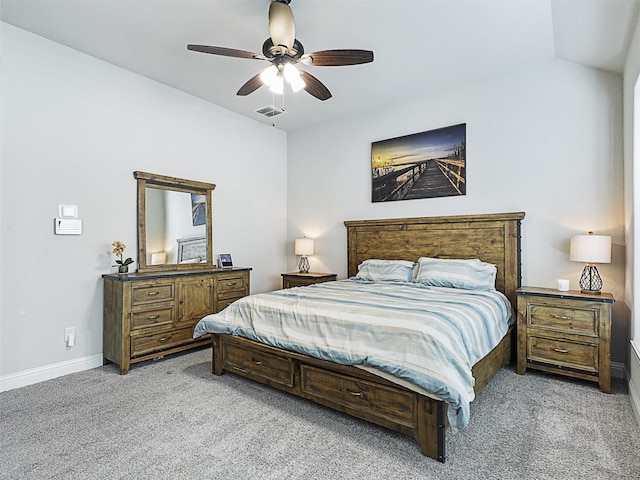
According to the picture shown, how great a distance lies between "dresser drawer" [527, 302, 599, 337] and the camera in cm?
277

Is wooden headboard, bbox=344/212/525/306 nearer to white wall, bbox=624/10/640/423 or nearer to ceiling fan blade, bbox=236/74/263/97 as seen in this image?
white wall, bbox=624/10/640/423

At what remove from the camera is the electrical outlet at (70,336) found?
3.19m

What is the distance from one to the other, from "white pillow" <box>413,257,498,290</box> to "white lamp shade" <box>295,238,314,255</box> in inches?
72.0

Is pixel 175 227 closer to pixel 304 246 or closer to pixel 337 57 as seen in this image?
pixel 304 246

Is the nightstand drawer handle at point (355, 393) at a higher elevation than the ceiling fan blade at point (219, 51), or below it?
below

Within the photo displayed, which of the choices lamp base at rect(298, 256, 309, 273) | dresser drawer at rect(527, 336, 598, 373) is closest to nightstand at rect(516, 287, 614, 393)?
dresser drawer at rect(527, 336, 598, 373)

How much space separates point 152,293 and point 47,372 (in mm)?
1063

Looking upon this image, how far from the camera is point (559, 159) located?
11.1 feet

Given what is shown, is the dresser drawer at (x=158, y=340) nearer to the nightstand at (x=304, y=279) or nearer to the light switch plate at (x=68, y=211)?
the light switch plate at (x=68, y=211)

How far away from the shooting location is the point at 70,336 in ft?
10.5

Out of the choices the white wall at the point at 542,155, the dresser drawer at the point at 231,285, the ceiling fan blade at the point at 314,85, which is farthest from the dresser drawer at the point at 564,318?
the dresser drawer at the point at 231,285

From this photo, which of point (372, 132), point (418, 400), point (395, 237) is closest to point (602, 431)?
point (418, 400)

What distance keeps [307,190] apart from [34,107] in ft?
11.0

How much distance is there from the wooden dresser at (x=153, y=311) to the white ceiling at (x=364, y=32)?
86.1 inches
